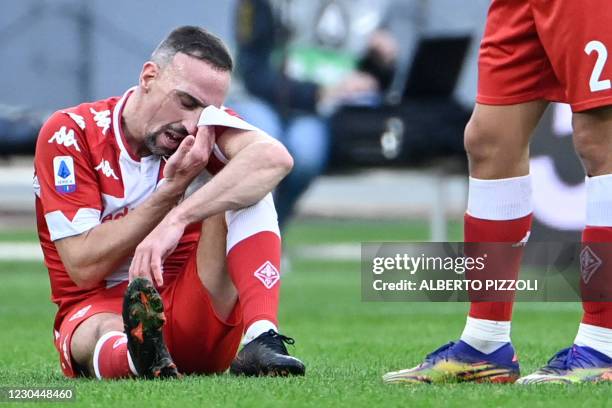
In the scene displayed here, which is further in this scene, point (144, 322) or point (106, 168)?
point (106, 168)

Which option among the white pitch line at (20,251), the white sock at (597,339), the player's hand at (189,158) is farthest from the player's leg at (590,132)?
the white pitch line at (20,251)

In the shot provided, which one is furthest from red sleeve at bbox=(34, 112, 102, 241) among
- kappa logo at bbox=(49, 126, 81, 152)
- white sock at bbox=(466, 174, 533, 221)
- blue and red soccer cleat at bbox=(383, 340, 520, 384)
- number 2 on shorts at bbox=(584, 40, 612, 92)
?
number 2 on shorts at bbox=(584, 40, 612, 92)

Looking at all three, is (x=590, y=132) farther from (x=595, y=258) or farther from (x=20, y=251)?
(x=20, y=251)

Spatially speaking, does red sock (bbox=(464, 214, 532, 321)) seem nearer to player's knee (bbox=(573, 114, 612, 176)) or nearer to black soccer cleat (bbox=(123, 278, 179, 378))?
player's knee (bbox=(573, 114, 612, 176))

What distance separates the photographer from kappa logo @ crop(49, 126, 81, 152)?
12.7ft

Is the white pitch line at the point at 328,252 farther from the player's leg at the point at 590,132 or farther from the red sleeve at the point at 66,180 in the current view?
the player's leg at the point at 590,132

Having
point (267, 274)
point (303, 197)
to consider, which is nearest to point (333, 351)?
point (267, 274)

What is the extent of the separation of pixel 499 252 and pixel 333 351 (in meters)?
1.41

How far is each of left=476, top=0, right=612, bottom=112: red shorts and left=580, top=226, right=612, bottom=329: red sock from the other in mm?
340

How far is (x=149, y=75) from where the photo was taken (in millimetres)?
3953

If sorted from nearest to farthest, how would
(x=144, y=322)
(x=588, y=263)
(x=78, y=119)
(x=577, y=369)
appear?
(x=144, y=322) → (x=577, y=369) → (x=588, y=263) → (x=78, y=119)

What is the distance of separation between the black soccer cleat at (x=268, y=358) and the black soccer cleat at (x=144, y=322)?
257mm

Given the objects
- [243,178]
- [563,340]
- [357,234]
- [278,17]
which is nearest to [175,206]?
[243,178]

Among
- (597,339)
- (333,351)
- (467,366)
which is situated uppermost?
(597,339)
